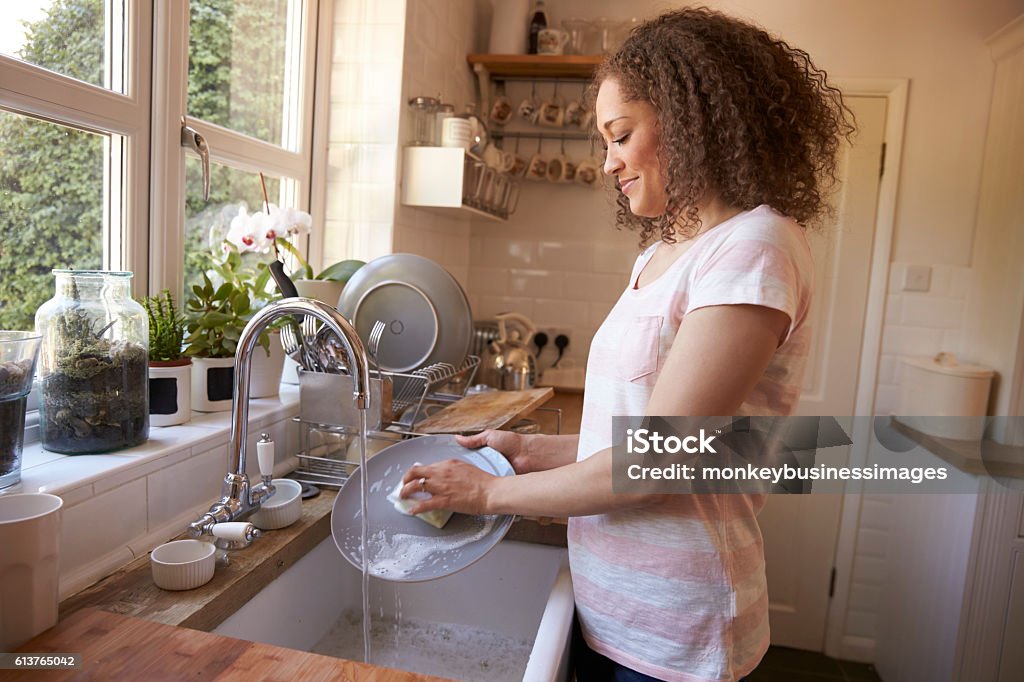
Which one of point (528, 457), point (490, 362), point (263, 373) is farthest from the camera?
point (490, 362)

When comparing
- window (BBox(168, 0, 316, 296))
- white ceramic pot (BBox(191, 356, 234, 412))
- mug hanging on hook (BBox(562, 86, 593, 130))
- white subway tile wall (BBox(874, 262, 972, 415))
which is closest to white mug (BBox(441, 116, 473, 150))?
window (BBox(168, 0, 316, 296))

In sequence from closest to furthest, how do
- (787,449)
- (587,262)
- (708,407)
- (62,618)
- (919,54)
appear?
1. (708,407)
2. (62,618)
3. (787,449)
4. (919,54)
5. (587,262)

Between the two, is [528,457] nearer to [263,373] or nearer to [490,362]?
[263,373]

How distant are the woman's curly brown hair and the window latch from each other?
873 mm

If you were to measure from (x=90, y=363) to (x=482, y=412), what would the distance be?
0.70m

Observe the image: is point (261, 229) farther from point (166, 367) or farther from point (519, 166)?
point (519, 166)

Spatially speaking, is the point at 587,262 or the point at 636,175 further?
the point at 587,262

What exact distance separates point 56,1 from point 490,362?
1423 millimetres

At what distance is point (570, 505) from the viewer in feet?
2.80

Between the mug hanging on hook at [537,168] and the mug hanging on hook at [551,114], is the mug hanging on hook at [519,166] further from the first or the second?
the mug hanging on hook at [551,114]

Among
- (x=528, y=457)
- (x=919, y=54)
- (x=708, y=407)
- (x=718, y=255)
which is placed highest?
(x=919, y=54)

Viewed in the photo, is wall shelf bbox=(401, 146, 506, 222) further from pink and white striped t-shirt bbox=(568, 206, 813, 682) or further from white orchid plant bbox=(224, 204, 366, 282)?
pink and white striped t-shirt bbox=(568, 206, 813, 682)

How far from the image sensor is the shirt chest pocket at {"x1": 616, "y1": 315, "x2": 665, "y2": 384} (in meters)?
0.84

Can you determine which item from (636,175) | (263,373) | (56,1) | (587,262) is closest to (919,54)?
(587,262)
